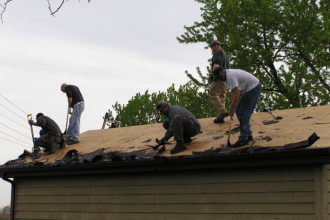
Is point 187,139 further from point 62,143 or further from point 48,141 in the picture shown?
point 48,141

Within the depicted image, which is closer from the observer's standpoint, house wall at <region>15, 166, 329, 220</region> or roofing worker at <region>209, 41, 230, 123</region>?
house wall at <region>15, 166, 329, 220</region>

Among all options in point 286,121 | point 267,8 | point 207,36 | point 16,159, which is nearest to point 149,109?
point 207,36

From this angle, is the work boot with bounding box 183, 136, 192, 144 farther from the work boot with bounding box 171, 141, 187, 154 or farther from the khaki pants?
the khaki pants

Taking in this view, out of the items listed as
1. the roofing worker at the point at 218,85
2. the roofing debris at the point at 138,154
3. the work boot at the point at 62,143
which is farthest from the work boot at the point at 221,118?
the work boot at the point at 62,143

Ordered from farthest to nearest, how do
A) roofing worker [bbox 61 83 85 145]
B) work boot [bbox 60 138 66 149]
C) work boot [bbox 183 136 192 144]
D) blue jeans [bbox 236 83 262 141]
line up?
roofing worker [bbox 61 83 85 145] → work boot [bbox 60 138 66 149] → work boot [bbox 183 136 192 144] → blue jeans [bbox 236 83 262 141]

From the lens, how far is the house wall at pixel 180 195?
7848 mm

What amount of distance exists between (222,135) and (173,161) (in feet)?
5.68

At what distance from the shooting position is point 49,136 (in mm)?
13258

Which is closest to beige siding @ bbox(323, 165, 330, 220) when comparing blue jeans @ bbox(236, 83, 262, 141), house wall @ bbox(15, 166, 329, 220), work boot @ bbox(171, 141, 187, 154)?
house wall @ bbox(15, 166, 329, 220)

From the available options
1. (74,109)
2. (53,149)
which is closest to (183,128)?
(53,149)

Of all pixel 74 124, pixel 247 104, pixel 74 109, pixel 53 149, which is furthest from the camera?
pixel 74 109

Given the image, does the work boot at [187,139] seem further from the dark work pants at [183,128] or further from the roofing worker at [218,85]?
the roofing worker at [218,85]

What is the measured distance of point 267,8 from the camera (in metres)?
26.6

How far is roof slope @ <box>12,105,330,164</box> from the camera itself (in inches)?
358
